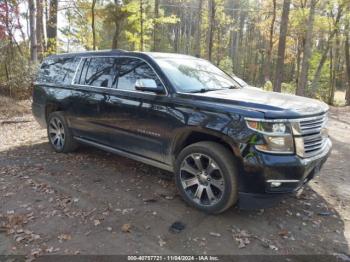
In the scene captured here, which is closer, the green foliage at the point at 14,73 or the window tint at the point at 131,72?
the window tint at the point at 131,72

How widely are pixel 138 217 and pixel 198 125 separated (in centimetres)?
132

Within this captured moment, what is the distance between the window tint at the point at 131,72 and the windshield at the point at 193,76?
8.1 inches

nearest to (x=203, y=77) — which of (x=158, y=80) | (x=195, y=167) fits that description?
(x=158, y=80)

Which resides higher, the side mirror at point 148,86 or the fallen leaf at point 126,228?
the side mirror at point 148,86

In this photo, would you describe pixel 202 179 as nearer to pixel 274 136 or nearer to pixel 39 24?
pixel 274 136

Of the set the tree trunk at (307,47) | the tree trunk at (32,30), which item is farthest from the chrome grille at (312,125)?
the tree trunk at (32,30)

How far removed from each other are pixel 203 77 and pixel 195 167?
148 centimetres

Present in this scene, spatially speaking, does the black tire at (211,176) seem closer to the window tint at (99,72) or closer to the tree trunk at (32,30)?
the window tint at (99,72)

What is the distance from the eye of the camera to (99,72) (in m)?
5.54

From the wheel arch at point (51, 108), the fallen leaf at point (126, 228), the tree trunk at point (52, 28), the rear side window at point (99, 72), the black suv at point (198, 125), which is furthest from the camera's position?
the tree trunk at point (52, 28)

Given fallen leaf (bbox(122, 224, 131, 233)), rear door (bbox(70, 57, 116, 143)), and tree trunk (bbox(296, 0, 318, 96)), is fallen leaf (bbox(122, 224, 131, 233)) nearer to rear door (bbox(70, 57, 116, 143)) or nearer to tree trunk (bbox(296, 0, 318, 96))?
rear door (bbox(70, 57, 116, 143))

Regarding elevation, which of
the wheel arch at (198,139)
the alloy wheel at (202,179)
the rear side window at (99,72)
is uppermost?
the rear side window at (99,72)

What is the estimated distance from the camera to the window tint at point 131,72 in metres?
4.73

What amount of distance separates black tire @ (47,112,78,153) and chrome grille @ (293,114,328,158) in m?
4.21
